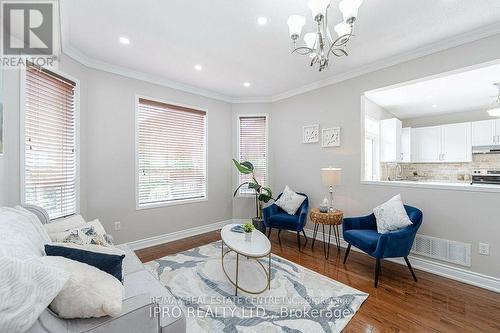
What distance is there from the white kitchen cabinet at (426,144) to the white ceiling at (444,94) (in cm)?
45

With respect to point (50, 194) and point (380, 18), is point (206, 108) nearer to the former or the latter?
Result: point (50, 194)

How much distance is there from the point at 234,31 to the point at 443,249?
3.50 m

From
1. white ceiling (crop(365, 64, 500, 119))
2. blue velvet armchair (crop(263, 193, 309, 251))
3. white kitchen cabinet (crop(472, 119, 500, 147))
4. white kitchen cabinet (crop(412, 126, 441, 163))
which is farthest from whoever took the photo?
white kitchen cabinet (crop(412, 126, 441, 163))

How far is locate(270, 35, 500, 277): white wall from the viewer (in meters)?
2.36

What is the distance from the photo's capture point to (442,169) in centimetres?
544

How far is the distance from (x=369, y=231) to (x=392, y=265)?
1.88ft

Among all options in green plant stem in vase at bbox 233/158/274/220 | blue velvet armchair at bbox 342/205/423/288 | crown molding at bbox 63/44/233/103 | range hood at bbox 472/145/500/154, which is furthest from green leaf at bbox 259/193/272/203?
range hood at bbox 472/145/500/154

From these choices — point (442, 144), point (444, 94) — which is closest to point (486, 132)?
point (442, 144)

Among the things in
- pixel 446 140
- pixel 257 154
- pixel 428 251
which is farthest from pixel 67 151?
pixel 446 140

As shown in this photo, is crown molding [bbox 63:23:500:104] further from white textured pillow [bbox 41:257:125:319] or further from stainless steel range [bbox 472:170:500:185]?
stainless steel range [bbox 472:170:500:185]

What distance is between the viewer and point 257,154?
15.2ft

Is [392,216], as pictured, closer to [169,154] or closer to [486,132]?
[169,154]

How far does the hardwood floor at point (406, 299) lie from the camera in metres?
1.77

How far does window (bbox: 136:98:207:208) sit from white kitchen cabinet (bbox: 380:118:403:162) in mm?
3900
